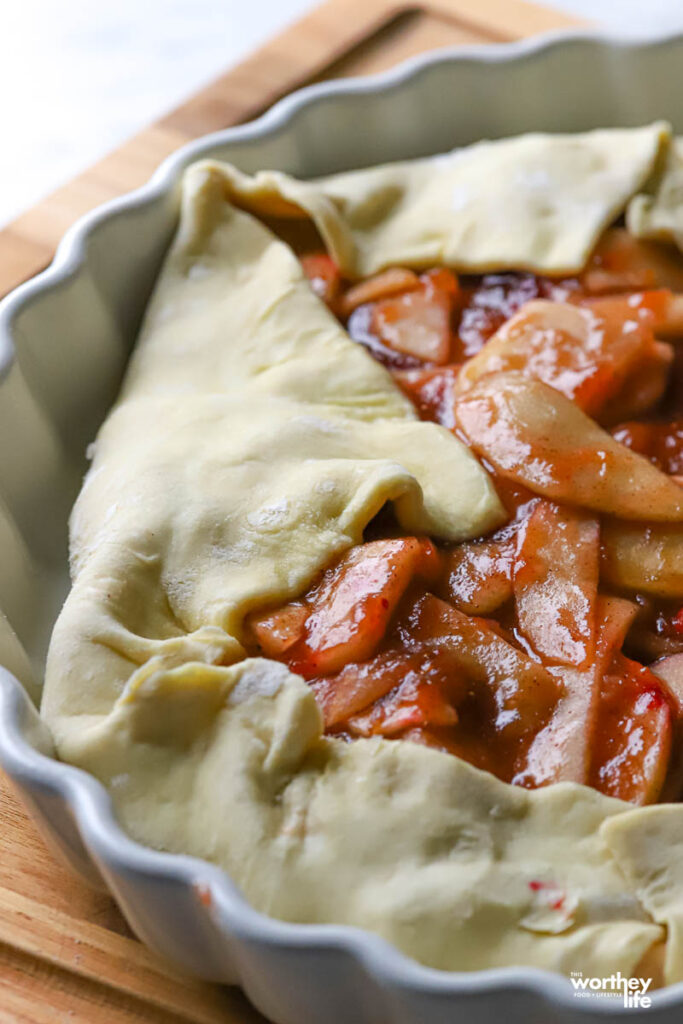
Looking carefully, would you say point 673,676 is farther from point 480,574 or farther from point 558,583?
point 480,574

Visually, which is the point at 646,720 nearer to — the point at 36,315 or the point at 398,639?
the point at 398,639

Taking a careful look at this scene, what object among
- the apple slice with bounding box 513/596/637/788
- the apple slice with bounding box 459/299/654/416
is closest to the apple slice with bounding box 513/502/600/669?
the apple slice with bounding box 513/596/637/788

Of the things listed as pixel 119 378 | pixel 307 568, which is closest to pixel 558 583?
pixel 307 568

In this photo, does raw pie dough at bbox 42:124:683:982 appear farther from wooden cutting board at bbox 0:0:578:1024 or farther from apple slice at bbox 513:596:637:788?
wooden cutting board at bbox 0:0:578:1024

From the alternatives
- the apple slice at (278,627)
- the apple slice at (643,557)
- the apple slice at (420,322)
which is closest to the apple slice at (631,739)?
the apple slice at (643,557)

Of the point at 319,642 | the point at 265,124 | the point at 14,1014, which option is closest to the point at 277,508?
the point at 319,642
